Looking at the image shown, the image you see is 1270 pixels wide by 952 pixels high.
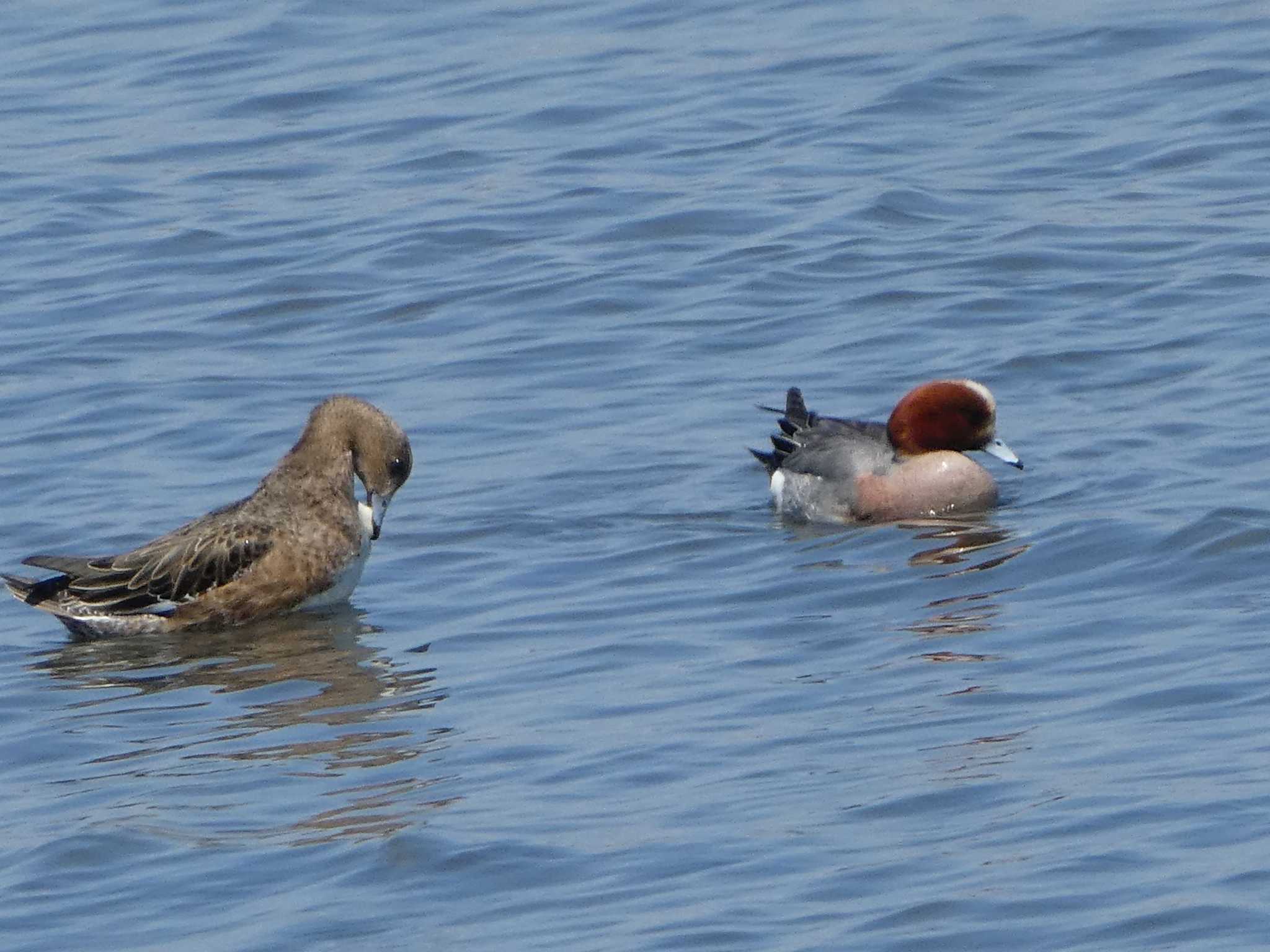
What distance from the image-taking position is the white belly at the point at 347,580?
9922 mm

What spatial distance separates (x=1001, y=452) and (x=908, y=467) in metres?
0.46

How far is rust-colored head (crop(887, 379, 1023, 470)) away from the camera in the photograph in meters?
11.2

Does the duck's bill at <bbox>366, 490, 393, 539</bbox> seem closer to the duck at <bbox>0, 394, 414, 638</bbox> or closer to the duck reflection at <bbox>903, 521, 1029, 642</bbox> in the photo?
the duck at <bbox>0, 394, 414, 638</bbox>

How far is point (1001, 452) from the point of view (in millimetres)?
11031

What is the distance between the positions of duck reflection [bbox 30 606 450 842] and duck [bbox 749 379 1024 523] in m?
2.32

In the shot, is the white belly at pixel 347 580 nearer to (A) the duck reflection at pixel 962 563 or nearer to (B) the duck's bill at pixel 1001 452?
(A) the duck reflection at pixel 962 563

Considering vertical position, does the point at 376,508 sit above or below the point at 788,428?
above

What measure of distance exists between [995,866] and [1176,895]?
506 mm

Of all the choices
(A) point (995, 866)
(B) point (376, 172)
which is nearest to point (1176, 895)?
(A) point (995, 866)

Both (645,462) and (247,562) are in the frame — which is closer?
(247,562)

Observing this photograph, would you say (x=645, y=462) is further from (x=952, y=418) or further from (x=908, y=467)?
(x=952, y=418)

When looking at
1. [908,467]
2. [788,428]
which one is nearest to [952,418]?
[908,467]

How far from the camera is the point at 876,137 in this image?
1700cm

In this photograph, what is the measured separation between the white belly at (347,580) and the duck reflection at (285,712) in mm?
59
